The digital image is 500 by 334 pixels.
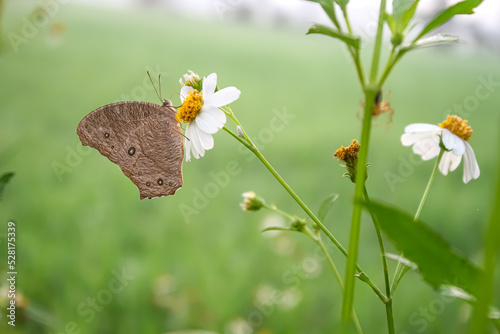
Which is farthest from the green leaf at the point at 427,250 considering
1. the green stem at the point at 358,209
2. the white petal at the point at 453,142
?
the white petal at the point at 453,142

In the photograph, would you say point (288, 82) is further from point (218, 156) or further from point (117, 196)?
point (117, 196)

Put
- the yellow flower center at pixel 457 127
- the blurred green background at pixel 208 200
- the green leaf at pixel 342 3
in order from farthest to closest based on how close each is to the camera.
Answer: the blurred green background at pixel 208 200 < the yellow flower center at pixel 457 127 < the green leaf at pixel 342 3

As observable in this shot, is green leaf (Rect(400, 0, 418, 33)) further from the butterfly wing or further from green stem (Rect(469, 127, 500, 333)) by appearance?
the butterfly wing

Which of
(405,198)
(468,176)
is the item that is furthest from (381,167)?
(468,176)

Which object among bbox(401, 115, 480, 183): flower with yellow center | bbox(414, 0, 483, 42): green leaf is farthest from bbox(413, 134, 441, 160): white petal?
bbox(414, 0, 483, 42): green leaf

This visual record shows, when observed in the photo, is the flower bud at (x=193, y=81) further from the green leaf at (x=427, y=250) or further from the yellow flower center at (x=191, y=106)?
the green leaf at (x=427, y=250)

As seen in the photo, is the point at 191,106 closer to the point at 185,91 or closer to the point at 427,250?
the point at 185,91

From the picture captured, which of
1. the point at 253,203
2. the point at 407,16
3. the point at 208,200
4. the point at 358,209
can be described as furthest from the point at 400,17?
the point at 208,200
